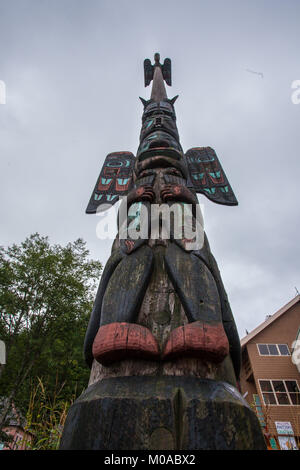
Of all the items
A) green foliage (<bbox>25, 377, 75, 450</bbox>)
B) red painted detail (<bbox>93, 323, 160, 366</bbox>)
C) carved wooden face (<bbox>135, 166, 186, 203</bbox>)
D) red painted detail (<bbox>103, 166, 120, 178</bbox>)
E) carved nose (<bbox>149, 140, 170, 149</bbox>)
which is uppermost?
red painted detail (<bbox>103, 166, 120, 178</bbox>)

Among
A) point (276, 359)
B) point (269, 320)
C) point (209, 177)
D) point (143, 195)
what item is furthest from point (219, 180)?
point (269, 320)

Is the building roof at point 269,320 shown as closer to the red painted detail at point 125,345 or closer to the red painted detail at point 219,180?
the red painted detail at point 219,180

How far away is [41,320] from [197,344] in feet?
23.4

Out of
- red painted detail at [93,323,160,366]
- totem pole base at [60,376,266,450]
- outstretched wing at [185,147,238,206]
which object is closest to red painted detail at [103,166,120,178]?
outstretched wing at [185,147,238,206]

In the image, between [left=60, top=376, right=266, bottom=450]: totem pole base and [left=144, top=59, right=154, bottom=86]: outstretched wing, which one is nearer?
[left=60, top=376, right=266, bottom=450]: totem pole base

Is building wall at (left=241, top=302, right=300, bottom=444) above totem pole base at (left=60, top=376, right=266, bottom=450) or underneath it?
above

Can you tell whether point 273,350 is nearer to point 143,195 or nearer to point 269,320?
point 269,320

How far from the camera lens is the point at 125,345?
1.38m

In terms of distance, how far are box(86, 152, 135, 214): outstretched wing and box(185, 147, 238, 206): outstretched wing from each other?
1074 millimetres

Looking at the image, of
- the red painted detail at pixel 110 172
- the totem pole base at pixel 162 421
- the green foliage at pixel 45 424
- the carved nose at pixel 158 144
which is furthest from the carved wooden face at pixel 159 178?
the green foliage at pixel 45 424

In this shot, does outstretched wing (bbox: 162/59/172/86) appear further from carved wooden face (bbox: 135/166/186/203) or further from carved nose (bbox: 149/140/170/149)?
carved wooden face (bbox: 135/166/186/203)

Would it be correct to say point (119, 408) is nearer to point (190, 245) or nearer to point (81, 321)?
point (190, 245)

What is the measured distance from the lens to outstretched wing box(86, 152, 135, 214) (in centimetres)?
423
